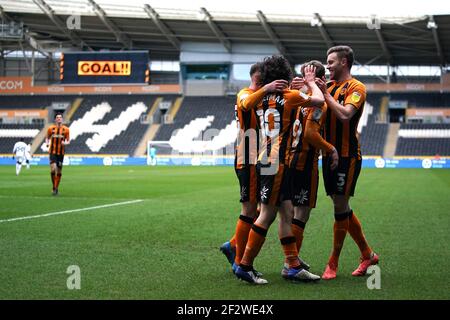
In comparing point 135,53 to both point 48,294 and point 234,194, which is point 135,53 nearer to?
point 234,194

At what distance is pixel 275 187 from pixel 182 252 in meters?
2.14

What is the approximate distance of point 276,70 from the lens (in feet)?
20.1

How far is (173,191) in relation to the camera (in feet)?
61.4

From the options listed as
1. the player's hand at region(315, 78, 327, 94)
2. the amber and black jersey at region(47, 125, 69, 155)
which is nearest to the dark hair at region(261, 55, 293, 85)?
the player's hand at region(315, 78, 327, 94)

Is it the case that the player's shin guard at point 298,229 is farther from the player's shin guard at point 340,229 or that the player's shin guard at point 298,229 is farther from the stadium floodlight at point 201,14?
the stadium floodlight at point 201,14

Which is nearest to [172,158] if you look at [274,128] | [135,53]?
[135,53]

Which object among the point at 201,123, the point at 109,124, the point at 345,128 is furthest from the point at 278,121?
the point at 109,124

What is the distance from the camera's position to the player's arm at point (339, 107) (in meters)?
6.31

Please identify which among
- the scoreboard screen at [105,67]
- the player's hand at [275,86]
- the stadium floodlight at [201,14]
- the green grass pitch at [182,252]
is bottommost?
the green grass pitch at [182,252]

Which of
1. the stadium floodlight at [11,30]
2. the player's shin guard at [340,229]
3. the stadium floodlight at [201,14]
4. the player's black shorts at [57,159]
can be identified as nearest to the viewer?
the player's shin guard at [340,229]

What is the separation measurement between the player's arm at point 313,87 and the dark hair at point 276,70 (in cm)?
20

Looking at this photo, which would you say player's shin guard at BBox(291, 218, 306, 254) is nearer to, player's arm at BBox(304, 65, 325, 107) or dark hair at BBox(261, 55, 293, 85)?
player's arm at BBox(304, 65, 325, 107)

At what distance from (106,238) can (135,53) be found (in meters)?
43.2

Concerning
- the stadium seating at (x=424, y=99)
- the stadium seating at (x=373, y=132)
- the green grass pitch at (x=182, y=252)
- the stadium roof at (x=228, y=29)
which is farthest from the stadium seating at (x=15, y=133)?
the green grass pitch at (x=182, y=252)
